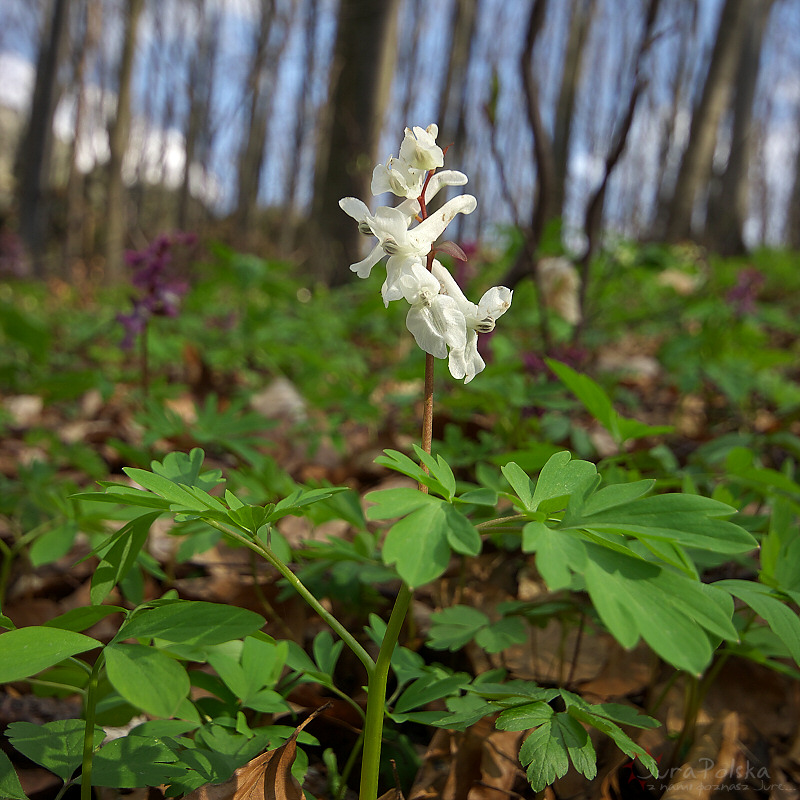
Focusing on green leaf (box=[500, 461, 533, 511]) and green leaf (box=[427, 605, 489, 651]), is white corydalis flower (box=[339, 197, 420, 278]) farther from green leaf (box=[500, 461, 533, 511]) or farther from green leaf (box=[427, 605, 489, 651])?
green leaf (box=[427, 605, 489, 651])

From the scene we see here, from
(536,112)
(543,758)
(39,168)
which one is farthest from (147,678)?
(39,168)

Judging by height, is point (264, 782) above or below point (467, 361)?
below

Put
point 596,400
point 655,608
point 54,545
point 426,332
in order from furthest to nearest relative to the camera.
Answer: point 54,545 → point 596,400 → point 426,332 → point 655,608

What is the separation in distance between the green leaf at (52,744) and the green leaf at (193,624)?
0.26 meters

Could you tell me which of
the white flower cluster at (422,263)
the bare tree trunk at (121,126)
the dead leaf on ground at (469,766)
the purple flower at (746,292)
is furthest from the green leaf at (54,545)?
the bare tree trunk at (121,126)

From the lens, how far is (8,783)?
85 cm

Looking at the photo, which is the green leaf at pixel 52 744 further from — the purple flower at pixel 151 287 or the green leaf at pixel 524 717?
the purple flower at pixel 151 287

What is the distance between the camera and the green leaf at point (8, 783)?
0.84 m

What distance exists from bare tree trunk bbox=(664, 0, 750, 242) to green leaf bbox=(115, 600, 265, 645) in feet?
26.8

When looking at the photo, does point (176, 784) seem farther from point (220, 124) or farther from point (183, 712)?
point (220, 124)

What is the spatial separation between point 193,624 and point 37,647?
0.18 metres

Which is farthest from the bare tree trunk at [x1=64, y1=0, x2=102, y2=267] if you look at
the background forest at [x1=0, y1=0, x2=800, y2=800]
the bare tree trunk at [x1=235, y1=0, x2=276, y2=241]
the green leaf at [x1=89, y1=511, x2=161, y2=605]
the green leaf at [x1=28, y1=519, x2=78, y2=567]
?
the green leaf at [x1=89, y1=511, x2=161, y2=605]

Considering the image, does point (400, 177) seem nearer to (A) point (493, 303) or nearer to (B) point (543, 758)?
(A) point (493, 303)

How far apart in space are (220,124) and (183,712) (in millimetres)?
7078
